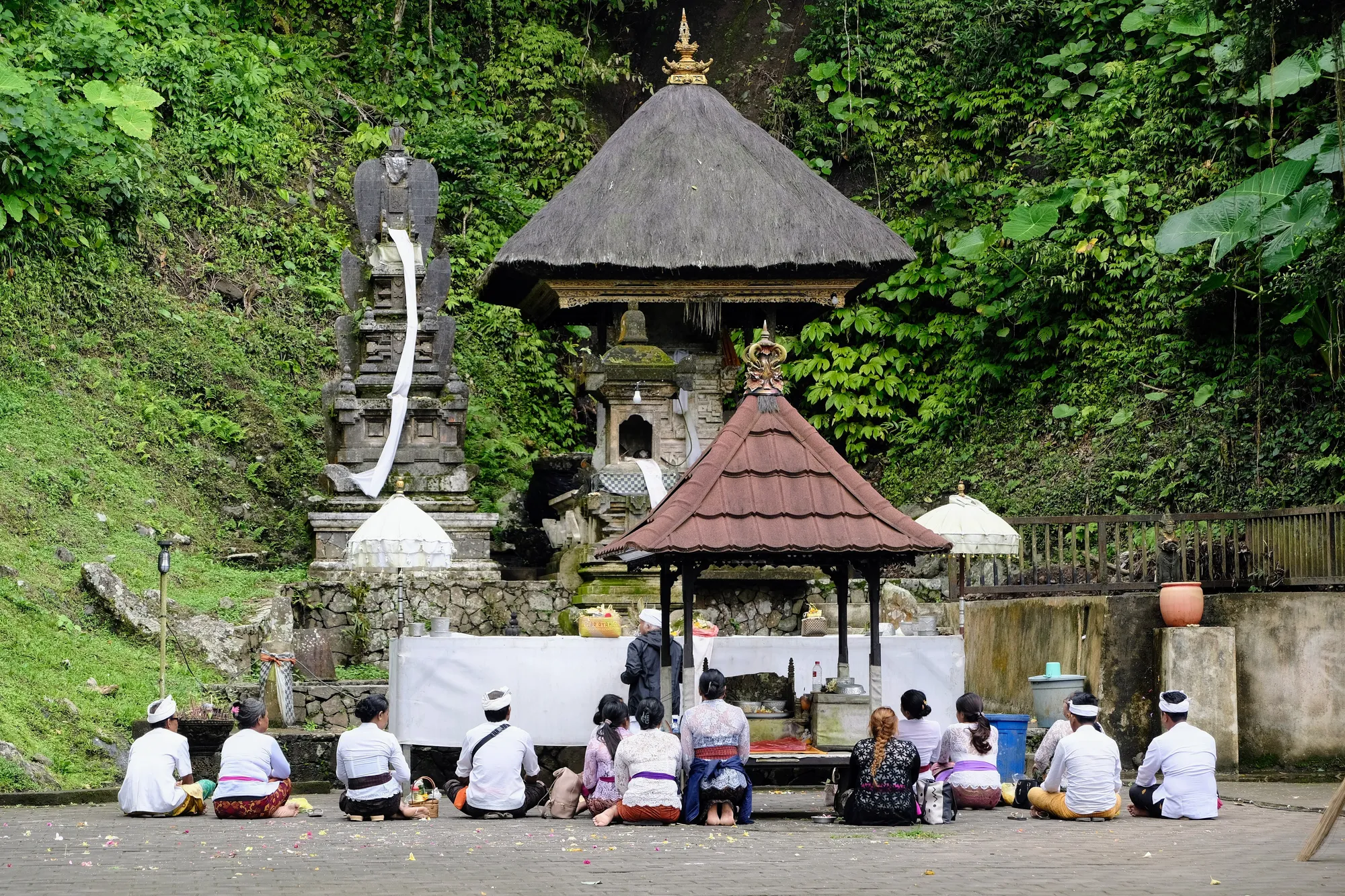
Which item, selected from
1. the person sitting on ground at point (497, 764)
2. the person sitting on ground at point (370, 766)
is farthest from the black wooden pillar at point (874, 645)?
the person sitting on ground at point (370, 766)

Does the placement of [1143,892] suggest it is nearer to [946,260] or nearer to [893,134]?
[946,260]

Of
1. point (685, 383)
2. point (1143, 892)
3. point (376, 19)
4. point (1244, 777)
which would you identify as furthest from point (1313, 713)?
point (376, 19)

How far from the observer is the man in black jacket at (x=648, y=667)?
13.0 m

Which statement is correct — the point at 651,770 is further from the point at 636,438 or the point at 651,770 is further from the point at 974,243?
the point at 974,243

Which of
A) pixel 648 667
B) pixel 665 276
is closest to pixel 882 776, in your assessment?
pixel 648 667

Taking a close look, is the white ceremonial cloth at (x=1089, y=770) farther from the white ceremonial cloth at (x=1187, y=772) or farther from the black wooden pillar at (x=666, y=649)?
the black wooden pillar at (x=666, y=649)

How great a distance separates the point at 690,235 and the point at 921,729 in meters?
9.63

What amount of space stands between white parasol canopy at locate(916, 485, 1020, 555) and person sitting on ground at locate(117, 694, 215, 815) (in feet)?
25.4

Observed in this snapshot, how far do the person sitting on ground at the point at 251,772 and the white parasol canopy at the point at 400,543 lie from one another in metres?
4.51

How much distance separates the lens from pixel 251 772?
1180cm

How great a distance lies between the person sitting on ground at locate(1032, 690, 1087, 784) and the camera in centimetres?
1201

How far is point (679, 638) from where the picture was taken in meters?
14.1

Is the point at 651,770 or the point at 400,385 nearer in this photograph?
the point at 651,770

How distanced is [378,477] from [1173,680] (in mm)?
9435
